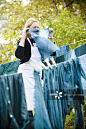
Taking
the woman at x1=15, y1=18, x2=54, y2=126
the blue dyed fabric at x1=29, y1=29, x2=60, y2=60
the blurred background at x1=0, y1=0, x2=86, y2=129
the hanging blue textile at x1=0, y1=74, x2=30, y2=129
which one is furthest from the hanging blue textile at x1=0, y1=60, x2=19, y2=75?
the blurred background at x1=0, y1=0, x2=86, y2=129

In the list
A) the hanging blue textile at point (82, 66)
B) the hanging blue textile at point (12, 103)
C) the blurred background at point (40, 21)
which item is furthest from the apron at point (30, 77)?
the blurred background at point (40, 21)

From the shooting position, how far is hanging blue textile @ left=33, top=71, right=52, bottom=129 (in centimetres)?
182

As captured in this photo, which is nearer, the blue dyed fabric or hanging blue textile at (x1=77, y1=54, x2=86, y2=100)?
the blue dyed fabric

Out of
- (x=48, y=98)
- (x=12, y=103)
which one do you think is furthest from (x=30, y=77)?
(x=12, y=103)

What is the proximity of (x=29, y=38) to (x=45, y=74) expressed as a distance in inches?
21.7

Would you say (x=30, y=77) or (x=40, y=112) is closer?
(x=40, y=112)

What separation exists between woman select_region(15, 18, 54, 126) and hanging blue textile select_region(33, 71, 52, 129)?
0.17 meters

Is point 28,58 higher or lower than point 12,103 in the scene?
higher

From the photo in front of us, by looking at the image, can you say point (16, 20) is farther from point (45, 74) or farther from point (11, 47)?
point (45, 74)

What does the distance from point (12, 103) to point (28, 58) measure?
67 cm

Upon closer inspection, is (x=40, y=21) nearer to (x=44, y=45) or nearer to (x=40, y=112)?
(x=44, y=45)

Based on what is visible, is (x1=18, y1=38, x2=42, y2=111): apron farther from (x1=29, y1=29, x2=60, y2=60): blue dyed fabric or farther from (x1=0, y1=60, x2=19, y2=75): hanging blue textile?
(x1=0, y1=60, x2=19, y2=75): hanging blue textile

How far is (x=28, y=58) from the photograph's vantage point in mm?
2125

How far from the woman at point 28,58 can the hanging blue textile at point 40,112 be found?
6.5 inches
